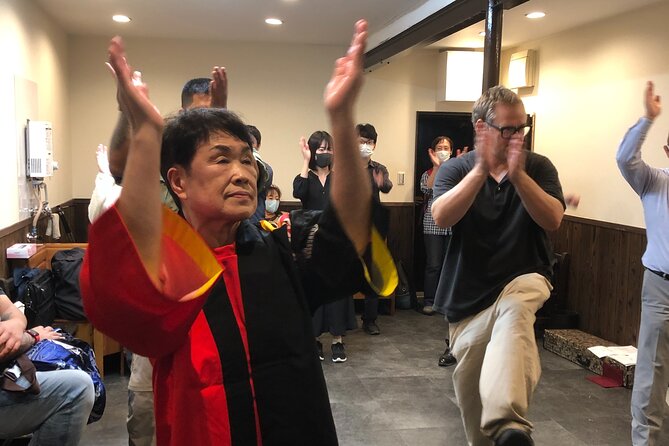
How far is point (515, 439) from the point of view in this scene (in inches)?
75.4

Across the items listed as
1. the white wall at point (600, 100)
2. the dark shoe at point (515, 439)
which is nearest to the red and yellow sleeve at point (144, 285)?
the dark shoe at point (515, 439)

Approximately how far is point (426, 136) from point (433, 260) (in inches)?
53.5

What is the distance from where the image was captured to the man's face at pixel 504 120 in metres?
2.20

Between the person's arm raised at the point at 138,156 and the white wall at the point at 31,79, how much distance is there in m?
3.13

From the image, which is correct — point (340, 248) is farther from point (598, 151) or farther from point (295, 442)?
point (598, 151)

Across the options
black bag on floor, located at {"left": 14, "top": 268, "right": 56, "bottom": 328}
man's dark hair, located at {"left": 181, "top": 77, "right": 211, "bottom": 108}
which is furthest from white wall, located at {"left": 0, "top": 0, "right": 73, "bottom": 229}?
man's dark hair, located at {"left": 181, "top": 77, "right": 211, "bottom": 108}

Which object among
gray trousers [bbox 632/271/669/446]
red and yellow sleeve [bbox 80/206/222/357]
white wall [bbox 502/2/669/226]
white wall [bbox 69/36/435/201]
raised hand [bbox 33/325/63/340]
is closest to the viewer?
red and yellow sleeve [bbox 80/206/222/357]

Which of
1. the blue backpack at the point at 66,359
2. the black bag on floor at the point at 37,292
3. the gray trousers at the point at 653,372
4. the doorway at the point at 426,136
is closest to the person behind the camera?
the blue backpack at the point at 66,359

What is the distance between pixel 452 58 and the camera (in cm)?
578

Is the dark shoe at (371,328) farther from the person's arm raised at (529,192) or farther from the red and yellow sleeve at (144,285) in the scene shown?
the red and yellow sleeve at (144,285)

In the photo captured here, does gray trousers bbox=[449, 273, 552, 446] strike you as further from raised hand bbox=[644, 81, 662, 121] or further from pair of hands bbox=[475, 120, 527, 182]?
raised hand bbox=[644, 81, 662, 121]

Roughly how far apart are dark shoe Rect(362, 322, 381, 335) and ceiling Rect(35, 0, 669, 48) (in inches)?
94.7

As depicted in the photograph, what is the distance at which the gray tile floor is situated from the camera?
9.87 feet

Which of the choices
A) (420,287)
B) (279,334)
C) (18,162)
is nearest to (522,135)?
(279,334)
